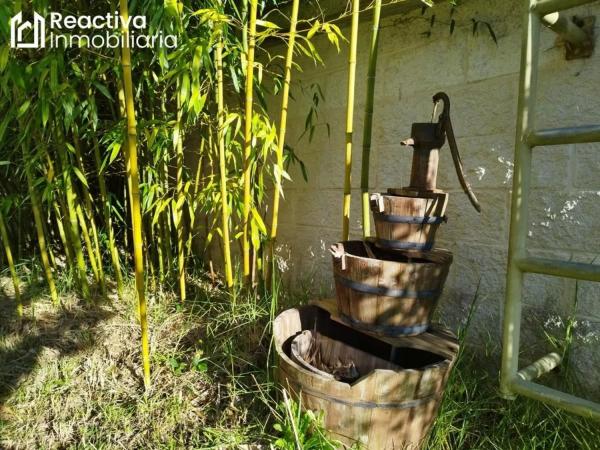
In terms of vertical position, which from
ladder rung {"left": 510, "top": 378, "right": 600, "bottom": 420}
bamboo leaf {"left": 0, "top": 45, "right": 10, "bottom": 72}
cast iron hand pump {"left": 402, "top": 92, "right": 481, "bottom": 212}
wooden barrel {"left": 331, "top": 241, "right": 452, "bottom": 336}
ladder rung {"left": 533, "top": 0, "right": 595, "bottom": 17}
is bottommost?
ladder rung {"left": 510, "top": 378, "right": 600, "bottom": 420}

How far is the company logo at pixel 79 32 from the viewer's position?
6.14 ft

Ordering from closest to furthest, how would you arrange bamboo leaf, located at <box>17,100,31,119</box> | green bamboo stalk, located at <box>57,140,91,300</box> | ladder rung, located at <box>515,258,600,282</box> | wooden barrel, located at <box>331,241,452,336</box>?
A: ladder rung, located at <box>515,258,600,282</box>
wooden barrel, located at <box>331,241,452,336</box>
bamboo leaf, located at <box>17,100,31,119</box>
green bamboo stalk, located at <box>57,140,91,300</box>

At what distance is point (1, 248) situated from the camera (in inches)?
130

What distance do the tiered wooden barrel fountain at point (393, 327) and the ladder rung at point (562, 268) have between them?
0.28 meters

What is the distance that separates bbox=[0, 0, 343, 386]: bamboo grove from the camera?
1787 mm

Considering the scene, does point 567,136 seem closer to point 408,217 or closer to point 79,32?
point 408,217

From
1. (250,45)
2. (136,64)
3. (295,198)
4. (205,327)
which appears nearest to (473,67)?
(250,45)

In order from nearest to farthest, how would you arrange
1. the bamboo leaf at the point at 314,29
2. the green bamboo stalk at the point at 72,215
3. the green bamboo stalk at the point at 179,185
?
the bamboo leaf at the point at 314,29, the green bamboo stalk at the point at 179,185, the green bamboo stalk at the point at 72,215

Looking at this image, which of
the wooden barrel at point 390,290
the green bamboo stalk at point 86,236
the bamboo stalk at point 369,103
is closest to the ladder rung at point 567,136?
the wooden barrel at point 390,290

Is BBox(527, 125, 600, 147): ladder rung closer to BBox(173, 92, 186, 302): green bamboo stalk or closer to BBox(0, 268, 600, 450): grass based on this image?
BBox(0, 268, 600, 450): grass

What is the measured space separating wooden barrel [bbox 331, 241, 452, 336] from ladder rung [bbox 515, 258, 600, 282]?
11.0 inches

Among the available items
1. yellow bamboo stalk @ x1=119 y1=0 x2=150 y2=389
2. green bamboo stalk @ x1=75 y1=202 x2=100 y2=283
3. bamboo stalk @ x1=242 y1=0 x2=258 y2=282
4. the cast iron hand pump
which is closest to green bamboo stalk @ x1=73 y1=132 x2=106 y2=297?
green bamboo stalk @ x1=75 y1=202 x2=100 y2=283

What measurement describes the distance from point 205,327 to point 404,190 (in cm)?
136

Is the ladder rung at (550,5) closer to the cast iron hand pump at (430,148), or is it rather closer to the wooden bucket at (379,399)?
the cast iron hand pump at (430,148)
